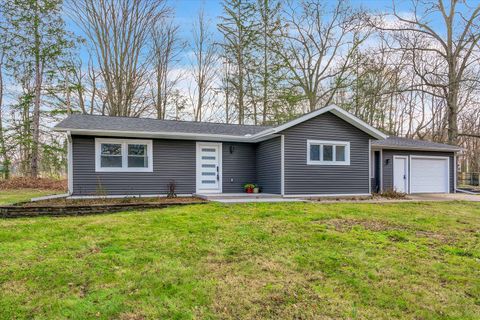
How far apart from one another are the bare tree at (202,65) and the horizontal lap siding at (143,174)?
34.7 feet

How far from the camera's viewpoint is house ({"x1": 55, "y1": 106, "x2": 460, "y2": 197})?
35.1ft

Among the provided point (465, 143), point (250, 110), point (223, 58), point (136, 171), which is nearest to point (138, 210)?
point (136, 171)

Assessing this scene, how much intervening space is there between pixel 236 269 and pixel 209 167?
8.48 metres

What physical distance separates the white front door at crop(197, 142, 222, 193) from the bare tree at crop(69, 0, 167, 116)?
9.55 m

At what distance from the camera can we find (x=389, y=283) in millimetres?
3561

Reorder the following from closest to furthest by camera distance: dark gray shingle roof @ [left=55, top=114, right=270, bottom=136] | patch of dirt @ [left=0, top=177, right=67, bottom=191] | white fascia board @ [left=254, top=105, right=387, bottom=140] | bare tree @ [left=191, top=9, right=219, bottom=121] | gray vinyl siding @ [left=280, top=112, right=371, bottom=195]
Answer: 1. dark gray shingle roof @ [left=55, top=114, right=270, bottom=136]
2. white fascia board @ [left=254, top=105, right=387, bottom=140]
3. gray vinyl siding @ [left=280, top=112, right=371, bottom=195]
4. patch of dirt @ [left=0, top=177, right=67, bottom=191]
5. bare tree @ [left=191, top=9, right=219, bottom=121]

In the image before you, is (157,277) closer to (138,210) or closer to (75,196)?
(138,210)

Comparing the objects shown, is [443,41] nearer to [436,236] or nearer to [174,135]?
[174,135]

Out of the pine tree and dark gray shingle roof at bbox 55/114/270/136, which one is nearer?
dark gray shingle roof at bbox 55/114/270/136

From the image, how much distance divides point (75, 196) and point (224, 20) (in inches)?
582

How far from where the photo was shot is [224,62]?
21.1 meters

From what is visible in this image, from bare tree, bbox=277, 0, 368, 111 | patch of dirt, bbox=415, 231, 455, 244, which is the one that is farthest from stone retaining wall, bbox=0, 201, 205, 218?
bare tree, bbox=277, 0, 368, 111

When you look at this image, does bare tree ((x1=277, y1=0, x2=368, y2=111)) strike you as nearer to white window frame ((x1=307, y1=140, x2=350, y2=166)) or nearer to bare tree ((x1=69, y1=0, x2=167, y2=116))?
bare tree ((x1=69, y1=0, x2=167, y2=116))

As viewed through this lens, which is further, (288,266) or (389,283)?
(288,266)
